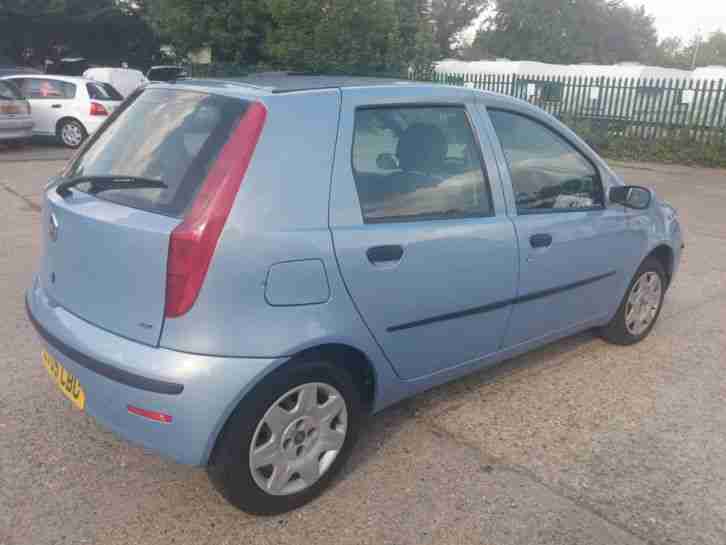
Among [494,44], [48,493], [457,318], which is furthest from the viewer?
[494,44]

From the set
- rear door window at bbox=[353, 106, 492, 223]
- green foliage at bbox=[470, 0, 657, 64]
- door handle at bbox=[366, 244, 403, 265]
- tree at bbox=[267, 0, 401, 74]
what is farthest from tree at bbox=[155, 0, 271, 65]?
green foliage at bbox=[470, 0, 657, 64]

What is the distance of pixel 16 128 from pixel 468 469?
12.3 m

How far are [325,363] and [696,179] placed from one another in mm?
12234

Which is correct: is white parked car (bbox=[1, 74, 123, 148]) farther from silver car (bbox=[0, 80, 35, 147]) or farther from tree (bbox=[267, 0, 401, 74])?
tree (bbox=[267, 0, 401, 74])

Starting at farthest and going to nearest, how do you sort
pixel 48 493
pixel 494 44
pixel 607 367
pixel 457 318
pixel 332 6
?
pixel 494 44, pixel 332 6, pixel 607 367, pixel 457 318, pixel 48 493

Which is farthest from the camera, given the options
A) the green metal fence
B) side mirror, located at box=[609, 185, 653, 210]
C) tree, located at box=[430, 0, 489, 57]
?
tree, located at box=[430, 0, 489, 57]

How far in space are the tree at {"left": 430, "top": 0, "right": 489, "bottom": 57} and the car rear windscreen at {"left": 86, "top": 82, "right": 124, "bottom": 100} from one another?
34915mm

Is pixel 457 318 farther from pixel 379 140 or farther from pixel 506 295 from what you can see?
pixel 379 140

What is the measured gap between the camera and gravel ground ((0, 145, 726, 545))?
2.64 metres

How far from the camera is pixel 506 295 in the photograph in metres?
3.30

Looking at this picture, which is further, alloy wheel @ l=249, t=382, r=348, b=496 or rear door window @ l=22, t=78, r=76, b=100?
rear door window @ l=22, t=78, r=76, b=100

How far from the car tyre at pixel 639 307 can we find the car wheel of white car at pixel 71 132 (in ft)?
40.0

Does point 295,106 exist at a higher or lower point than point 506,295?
higher

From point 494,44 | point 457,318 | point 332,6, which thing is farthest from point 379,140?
point 494,44
